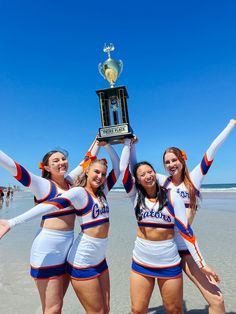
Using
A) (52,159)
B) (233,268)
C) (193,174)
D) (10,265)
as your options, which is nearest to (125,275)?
(233,268)

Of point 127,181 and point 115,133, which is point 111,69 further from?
point 127,181

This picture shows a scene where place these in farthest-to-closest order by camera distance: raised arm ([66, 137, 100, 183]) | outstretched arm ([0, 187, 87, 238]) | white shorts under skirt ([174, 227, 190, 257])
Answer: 1. raised arm ([66, 137, 100, 183])
2. white shorts under skirt ([174, 227, 190, 257])
3. outstretched arm ([0, 187, 87, 238])

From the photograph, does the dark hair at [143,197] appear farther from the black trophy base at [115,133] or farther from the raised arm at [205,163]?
the black trophy base at [115,133]

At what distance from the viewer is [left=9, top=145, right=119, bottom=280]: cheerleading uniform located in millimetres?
2861

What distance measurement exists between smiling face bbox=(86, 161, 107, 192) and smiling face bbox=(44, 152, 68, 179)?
0.33 meters

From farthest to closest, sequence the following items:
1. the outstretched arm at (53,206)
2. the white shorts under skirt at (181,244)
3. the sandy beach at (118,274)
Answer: the sandy beach at (118,274)
the white shorts under skirt at (181,244)
the outstretched arm at (53,206)

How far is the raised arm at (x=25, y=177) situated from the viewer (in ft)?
10.0

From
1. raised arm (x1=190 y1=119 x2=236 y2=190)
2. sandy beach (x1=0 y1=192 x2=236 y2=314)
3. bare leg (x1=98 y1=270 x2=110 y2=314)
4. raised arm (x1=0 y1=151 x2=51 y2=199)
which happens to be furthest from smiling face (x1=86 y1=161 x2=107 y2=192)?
sandy beach (x1=0 y1=192 x2=236 y2=314)

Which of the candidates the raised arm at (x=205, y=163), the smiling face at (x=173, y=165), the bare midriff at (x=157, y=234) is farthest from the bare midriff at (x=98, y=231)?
the raised arm at (x=205, y=163)

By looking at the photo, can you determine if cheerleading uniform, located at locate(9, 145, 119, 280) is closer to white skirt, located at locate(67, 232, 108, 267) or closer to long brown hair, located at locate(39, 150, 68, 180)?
white skirt, located at locate(67, 232, 108, 267)

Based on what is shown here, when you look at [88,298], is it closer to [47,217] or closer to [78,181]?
[47,217]

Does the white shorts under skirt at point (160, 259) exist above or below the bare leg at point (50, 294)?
above

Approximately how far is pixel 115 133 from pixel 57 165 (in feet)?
4.25

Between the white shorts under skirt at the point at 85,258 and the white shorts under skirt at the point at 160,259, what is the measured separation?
536 millimetres
